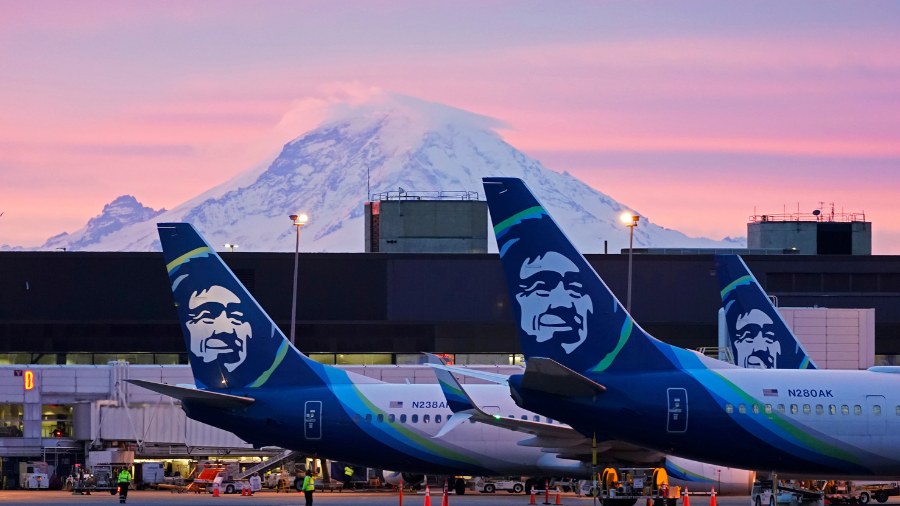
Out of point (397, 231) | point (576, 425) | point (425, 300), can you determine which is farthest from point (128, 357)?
point (576, 425)

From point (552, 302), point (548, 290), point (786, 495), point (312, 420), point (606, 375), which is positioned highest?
point (548, 290)

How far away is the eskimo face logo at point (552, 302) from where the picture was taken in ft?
145

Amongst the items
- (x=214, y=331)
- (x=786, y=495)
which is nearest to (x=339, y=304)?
(x=214, y=331)

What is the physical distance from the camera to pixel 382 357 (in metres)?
117

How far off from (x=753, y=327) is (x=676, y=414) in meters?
23.5

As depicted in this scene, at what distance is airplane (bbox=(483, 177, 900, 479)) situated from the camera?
144ft

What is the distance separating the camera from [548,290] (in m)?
44.3

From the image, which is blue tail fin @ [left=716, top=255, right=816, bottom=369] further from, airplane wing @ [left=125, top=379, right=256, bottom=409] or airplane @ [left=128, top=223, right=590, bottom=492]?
airplane wing @ [left=125, top=379, right=256, bottom=409]

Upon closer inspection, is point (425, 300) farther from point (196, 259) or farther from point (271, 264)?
point (196, 259)

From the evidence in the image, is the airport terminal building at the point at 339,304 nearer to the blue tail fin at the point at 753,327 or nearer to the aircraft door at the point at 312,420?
the blue tail fin at the point at 753,327

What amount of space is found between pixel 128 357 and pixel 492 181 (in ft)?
253

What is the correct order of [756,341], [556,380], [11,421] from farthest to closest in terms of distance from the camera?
[11,421], [756,341], [556,380]

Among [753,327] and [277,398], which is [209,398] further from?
[753,327]

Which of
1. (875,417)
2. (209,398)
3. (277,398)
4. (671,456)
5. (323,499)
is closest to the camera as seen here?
(875,417)
